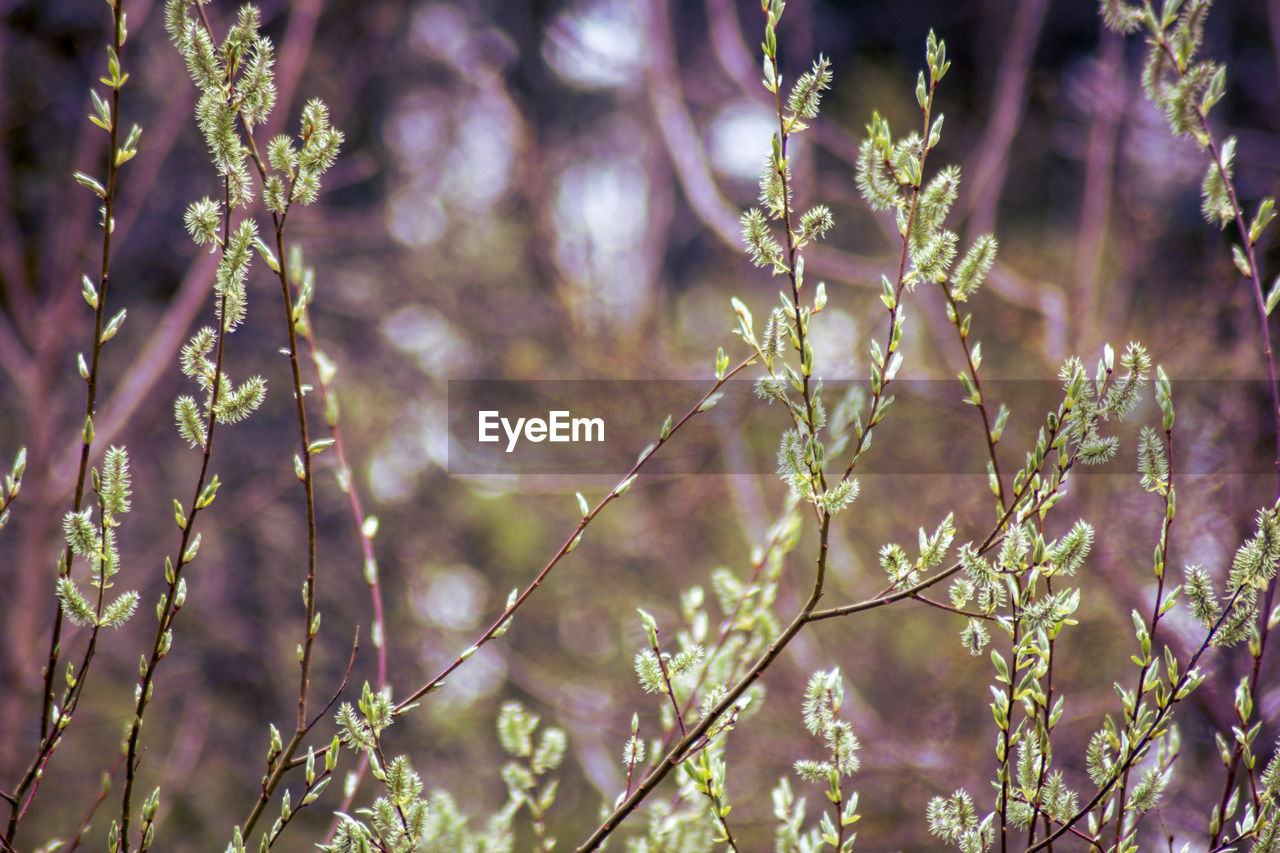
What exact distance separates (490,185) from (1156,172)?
3.40 metres

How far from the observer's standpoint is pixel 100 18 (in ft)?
8.28

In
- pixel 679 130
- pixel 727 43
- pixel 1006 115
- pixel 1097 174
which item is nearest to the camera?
pixel 1097 174

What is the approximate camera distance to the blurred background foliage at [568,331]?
2.27 m

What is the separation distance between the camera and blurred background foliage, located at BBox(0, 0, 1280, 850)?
2270 mm

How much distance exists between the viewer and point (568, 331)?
3.37 m

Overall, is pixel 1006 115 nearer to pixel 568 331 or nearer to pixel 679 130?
pixel 679 130

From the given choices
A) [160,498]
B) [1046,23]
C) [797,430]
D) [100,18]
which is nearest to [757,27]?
[1046,23]

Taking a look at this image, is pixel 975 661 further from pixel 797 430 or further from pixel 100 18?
pixel 100 18
